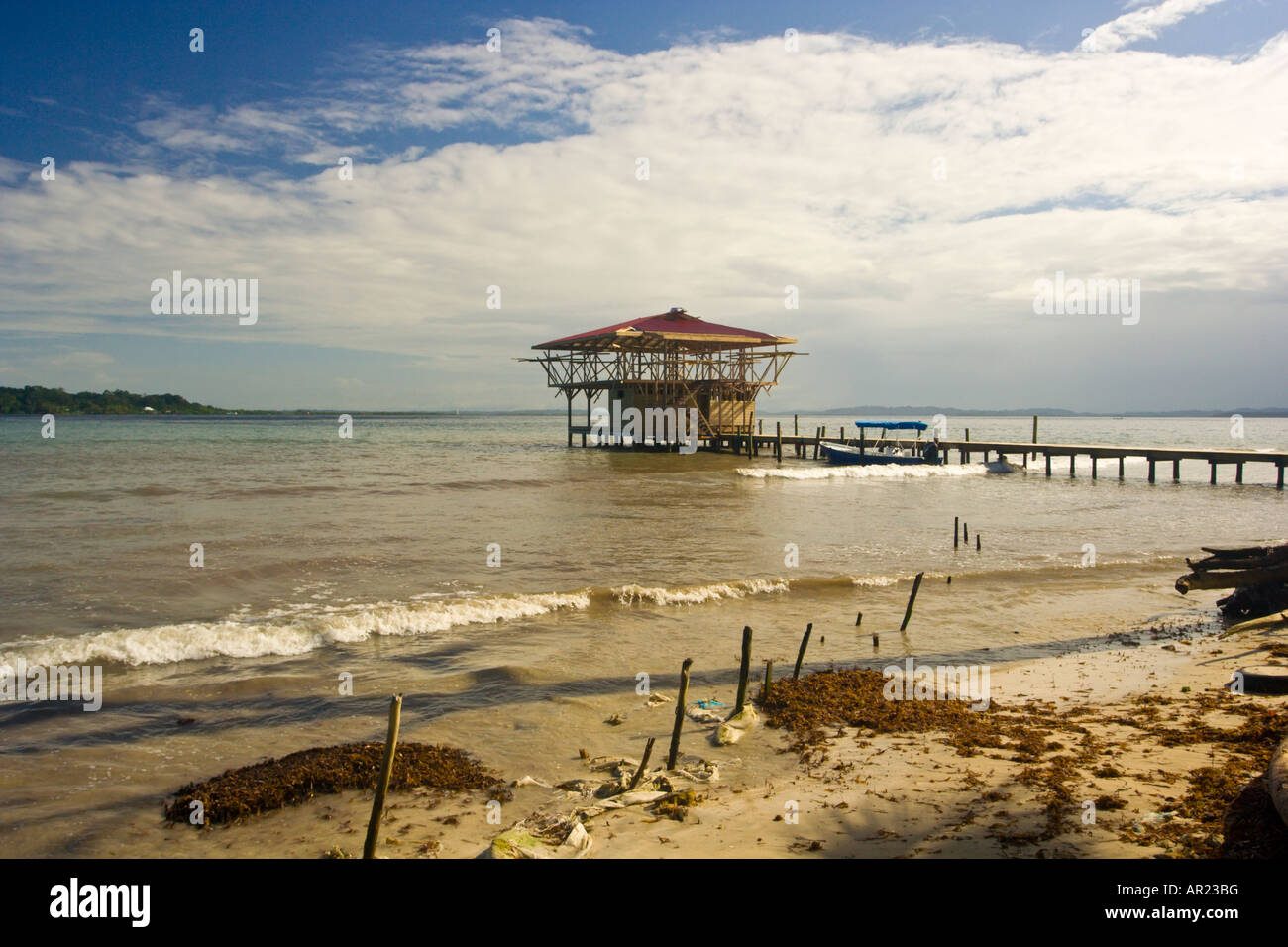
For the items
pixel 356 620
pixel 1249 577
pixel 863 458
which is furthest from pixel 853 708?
pixel 863 458

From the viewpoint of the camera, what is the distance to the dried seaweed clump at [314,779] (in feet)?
18.9

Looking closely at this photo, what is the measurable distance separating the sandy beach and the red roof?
34595 millimetres

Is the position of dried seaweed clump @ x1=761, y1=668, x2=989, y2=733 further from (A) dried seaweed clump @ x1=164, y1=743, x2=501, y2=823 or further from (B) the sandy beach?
(A) dried seaweed clump @ x1=164, y1=743, x2=501, y2=823

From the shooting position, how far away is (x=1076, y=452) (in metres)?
38.4

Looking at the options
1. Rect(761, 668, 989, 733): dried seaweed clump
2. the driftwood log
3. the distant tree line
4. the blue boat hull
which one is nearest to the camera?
Rect(761, 668, 989, 733): dried seaweed clump

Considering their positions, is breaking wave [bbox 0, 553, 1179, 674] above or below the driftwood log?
below

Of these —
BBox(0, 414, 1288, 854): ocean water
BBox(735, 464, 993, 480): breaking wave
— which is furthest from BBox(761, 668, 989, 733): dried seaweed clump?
BBox(735, 464, 993, 480): breaking wave

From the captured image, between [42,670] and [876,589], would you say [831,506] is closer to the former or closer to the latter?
[876,589]

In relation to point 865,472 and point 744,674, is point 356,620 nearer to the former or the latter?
point 744,674

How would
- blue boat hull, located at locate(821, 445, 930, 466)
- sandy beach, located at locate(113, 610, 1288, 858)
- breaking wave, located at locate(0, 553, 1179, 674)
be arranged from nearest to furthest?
1. sandy beach, located at locate(113, 610, 1288, 858)
2. breaking wave, located at locate(0, 553, 1179, 674)
3. blue boat hull, located at locate(821, 445, 930, 466)

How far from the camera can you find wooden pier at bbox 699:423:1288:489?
32969mm

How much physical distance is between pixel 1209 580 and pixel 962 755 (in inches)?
258

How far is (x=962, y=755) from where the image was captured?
20.3 ft
